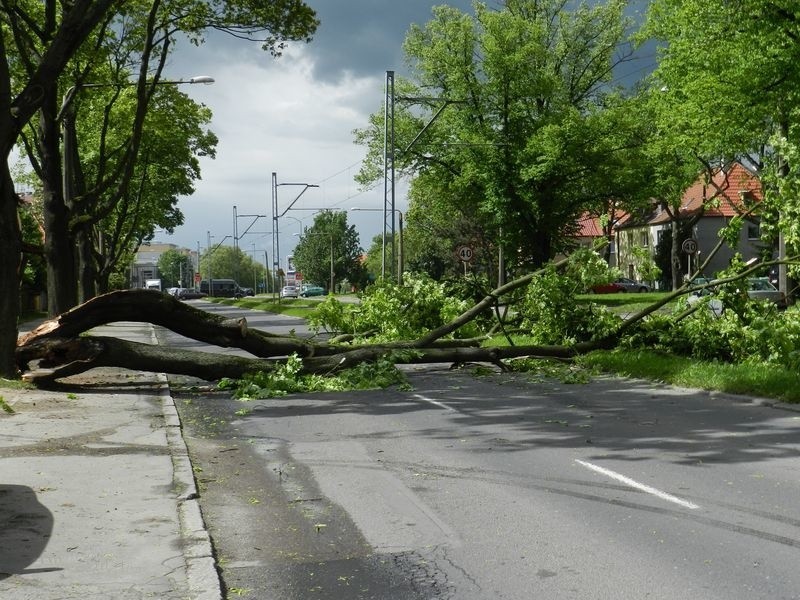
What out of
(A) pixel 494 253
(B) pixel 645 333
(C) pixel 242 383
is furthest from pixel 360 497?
(A) pixel 494 253

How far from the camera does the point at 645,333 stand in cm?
1825

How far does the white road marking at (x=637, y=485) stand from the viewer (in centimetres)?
715

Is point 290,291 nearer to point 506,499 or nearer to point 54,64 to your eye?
point 54,64

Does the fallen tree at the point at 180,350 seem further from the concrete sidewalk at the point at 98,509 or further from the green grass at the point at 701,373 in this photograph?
the concrete sidewalk at the point at 98,509

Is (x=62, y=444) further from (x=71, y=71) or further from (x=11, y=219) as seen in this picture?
(x=71, y=71)

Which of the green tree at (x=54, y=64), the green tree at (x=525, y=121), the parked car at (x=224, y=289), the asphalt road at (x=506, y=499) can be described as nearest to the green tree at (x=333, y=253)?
the parked car at (x=224, y=289)

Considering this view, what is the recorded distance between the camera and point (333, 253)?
437 ft

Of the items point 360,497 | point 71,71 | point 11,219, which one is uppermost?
point 71,71

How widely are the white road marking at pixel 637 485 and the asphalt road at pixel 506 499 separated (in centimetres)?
2

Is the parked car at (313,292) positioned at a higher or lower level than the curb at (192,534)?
higher

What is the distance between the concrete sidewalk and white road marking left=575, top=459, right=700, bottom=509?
3.46m

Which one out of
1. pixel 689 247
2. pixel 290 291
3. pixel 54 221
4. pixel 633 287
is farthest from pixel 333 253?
pixel 54 221

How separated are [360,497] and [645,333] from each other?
11.7 metres

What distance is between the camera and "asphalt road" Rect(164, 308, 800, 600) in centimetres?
543
